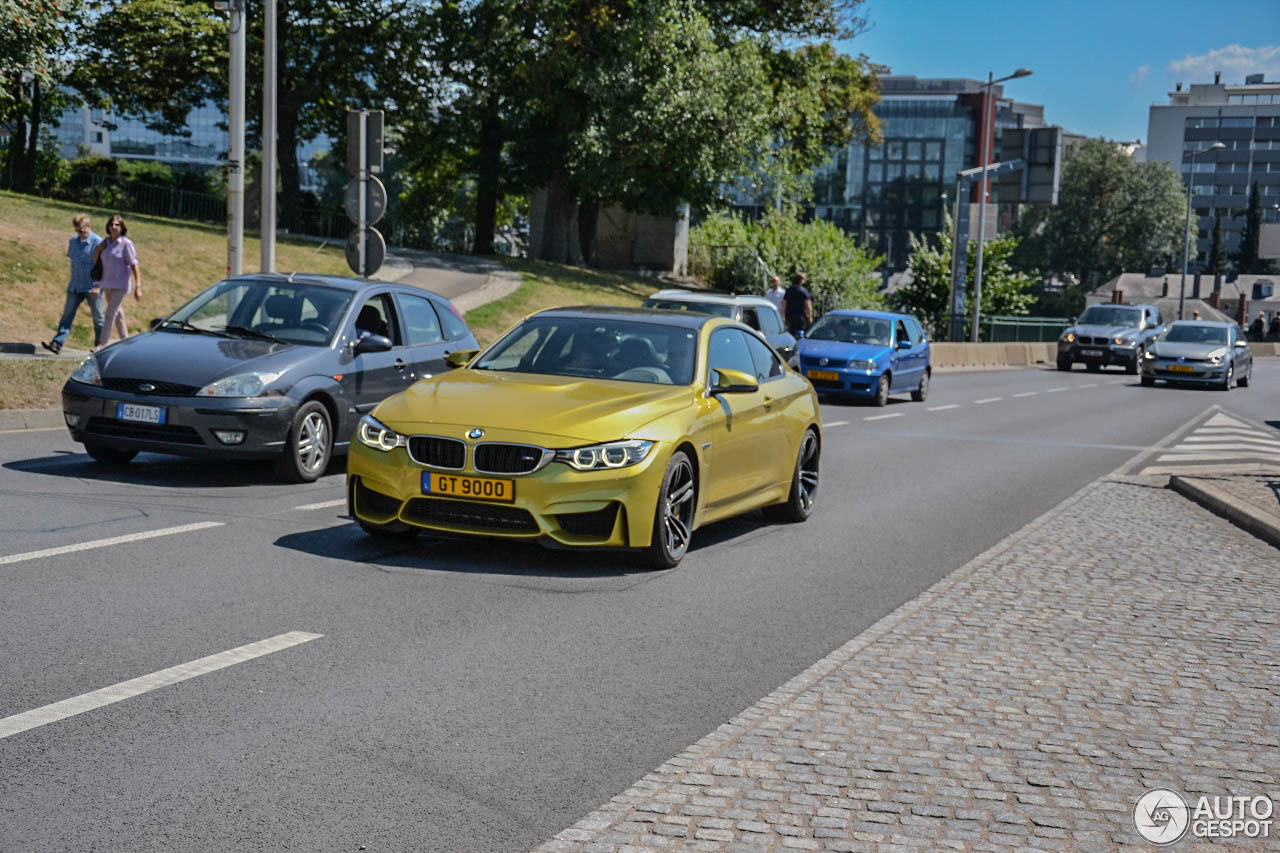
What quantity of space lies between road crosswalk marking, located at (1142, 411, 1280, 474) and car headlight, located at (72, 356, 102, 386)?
33.0 ft

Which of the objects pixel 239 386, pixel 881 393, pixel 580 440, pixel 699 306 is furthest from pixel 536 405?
pixel 881 393

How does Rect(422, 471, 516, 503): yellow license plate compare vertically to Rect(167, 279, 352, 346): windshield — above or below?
below

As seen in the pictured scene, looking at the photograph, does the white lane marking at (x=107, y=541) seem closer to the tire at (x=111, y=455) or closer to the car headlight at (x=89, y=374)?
the car headlight at (x=89, y=374)

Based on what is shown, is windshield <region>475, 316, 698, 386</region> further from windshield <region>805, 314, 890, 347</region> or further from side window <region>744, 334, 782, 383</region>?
windshield <region>805, 314, 890, 347</region>

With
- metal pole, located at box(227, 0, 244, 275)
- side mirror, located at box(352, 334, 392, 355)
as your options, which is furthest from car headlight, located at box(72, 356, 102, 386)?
metal pole, located at box(227, 0, 244, 275)

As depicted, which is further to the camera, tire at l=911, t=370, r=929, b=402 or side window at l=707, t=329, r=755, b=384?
tire at l=911, t=370, r=929, b=402

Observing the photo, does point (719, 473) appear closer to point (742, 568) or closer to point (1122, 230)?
point (742, 568)

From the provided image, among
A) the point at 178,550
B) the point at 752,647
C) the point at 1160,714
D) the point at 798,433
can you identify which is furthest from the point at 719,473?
the point at 1160,714

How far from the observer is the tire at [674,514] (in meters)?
8.57

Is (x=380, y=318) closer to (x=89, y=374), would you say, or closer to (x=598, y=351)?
(x=89, y=374)

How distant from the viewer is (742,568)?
9.05m

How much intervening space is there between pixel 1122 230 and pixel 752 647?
13177 centimetres

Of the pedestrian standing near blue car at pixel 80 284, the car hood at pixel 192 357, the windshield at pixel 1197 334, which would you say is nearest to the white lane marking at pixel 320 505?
the car hood at pixel 192 357

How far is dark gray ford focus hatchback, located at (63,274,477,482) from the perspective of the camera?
11125 mm
